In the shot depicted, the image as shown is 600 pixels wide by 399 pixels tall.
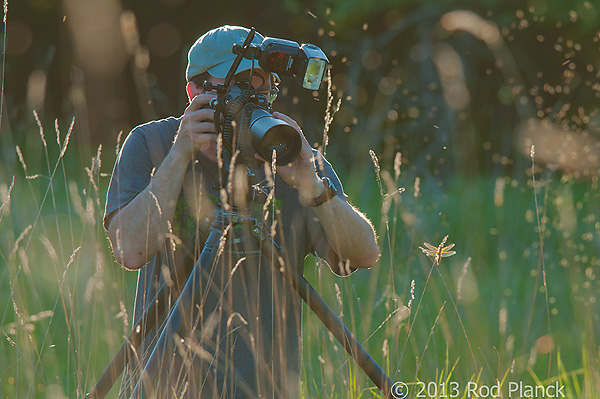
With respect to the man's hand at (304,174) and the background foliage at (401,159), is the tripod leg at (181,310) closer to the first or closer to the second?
the man's hand at (304,174)

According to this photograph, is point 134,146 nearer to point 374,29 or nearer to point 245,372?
point 245,372

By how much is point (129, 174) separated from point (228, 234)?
362 mm

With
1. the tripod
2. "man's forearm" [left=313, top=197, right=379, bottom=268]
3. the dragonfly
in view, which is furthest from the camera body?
the dragonfly

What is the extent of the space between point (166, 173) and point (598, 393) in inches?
54.3

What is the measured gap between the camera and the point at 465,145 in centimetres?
620

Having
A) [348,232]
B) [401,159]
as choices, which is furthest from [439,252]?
[401,159]

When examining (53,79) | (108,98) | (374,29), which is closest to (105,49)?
(108,98)

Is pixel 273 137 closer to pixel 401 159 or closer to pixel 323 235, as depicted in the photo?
pixel 323 235

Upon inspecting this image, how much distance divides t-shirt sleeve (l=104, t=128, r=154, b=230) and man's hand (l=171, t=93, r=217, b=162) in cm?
18

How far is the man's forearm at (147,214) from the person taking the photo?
167 cm

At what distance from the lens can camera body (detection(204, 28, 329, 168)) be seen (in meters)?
1.57

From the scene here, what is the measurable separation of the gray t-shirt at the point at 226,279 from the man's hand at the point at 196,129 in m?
0.10

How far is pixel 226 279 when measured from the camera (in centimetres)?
192

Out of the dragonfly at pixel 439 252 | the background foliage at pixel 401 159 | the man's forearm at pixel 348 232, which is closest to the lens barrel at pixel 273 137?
the man's forearm at pixel 348 232
